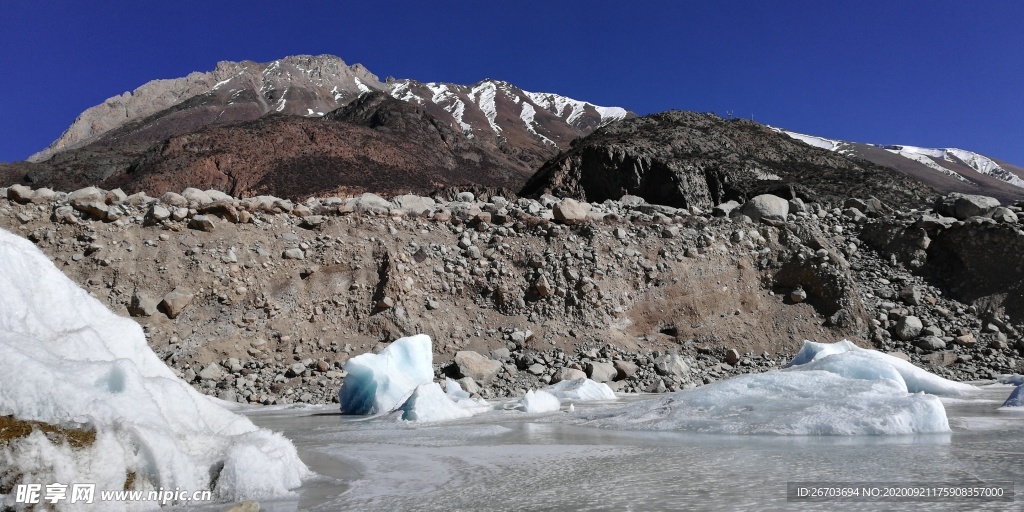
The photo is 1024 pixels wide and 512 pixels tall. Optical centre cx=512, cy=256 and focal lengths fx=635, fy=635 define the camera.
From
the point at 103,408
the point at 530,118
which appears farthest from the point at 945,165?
the point at 103,408

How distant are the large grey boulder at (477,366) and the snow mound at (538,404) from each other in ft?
8.41

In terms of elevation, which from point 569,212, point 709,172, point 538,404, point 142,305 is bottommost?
point 538,404

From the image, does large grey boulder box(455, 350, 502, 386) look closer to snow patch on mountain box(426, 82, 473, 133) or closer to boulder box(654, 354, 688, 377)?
boulder box(654, 354, 688, 377)

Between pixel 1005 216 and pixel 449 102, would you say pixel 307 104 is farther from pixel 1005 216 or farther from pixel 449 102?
pixel 1005 216

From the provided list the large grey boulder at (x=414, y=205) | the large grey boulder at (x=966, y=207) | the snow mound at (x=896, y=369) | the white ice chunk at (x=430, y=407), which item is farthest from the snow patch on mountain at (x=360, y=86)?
the white ice chunk at (x=430, y=407)

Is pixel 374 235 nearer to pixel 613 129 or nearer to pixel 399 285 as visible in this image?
pixel 399 285

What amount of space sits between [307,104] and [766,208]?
8050 cm

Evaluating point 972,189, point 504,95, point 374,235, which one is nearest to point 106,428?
point 374,235

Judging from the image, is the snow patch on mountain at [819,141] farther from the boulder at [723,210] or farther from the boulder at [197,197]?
the boulder at [197,197]

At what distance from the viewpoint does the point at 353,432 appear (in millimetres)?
6336

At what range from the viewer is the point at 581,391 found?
9336mm

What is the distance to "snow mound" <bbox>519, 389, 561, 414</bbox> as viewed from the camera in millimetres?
7715

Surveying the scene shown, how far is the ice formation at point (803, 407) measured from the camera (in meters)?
4.57

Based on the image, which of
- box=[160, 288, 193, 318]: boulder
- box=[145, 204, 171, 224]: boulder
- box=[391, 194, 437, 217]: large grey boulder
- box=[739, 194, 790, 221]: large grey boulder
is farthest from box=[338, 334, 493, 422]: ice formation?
box=[739, 194, 790, 221]: large grey boulder
